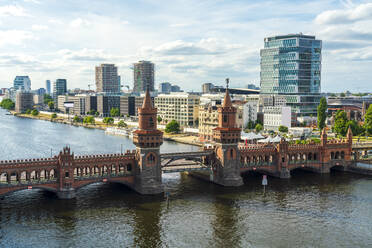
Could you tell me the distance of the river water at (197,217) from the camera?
7038 cm

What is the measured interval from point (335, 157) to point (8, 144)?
490 ft

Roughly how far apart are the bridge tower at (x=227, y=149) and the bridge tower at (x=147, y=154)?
699 inches

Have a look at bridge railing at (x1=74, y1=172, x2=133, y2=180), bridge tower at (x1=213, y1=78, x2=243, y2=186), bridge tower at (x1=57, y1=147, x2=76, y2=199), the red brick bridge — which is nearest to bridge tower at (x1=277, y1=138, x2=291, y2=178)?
the red brick bridge

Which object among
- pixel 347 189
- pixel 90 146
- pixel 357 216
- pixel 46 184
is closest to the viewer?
pixel 357 216

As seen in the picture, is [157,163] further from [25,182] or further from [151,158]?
[25,182]

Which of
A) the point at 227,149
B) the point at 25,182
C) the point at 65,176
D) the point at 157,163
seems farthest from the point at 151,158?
the point at 25,182

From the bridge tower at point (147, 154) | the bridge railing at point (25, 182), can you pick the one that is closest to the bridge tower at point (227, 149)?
the bridge tower at point (147, 154)

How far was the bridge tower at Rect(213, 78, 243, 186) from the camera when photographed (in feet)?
347

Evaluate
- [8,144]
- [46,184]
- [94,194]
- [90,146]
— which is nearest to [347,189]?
[94,194]

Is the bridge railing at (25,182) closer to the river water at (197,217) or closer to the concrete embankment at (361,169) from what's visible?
the river water at (197,217)

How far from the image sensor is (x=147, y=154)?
96625mm

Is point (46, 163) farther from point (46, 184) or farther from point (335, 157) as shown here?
point (335, 157)

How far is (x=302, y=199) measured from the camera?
9556cm

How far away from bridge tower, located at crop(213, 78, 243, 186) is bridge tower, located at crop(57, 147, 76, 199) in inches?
1545
